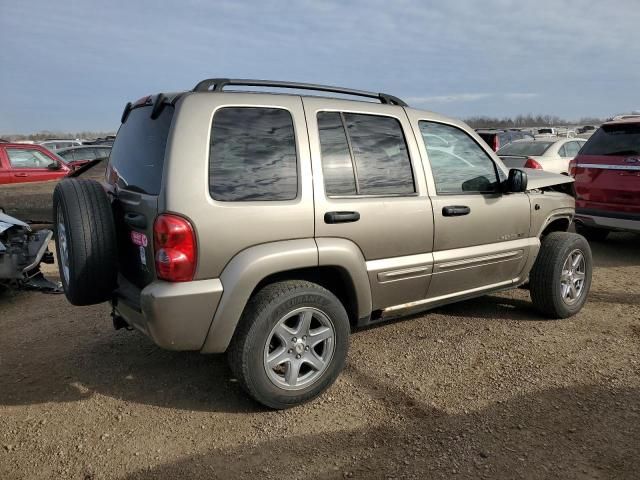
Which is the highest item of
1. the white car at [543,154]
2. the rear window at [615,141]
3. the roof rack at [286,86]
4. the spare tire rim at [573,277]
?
the roof rack at [286,86]

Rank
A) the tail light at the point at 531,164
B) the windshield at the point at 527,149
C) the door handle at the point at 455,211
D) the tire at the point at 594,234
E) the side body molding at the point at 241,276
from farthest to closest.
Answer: the windshield at the point at 527,149 < the tail light at the point at 531,164 < the tire at the point at 594,234 < the door handle at the point at 455,211 < the side body molding at the point at 241,276

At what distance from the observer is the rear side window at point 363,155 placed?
10.5ft

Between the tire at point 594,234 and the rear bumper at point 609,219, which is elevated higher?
the rear bumper at point 609,219

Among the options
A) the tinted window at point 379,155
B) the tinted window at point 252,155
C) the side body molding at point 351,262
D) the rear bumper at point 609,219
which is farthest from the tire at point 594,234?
the tinted window at point 252,155

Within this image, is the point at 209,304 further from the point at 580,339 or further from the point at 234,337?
the point at 580,339

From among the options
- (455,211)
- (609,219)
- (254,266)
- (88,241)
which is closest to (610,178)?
(609,219)

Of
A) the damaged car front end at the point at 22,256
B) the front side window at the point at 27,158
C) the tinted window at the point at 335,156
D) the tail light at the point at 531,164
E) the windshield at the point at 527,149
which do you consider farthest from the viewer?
the windshield at the point at 527,149

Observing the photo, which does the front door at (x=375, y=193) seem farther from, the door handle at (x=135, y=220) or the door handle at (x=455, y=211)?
the door handle at (x=135, y=220)

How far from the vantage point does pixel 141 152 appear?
3098mm

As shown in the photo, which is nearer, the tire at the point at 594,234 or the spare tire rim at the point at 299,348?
the spare tire rim at the point at 299,348

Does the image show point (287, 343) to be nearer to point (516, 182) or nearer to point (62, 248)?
point (62, 248)

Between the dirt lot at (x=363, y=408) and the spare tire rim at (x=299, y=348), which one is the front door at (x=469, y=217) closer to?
the dirt lot at (x=363, y=408)

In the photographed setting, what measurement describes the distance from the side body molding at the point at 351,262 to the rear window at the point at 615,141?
4973 mm

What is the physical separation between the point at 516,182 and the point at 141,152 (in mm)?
2726
